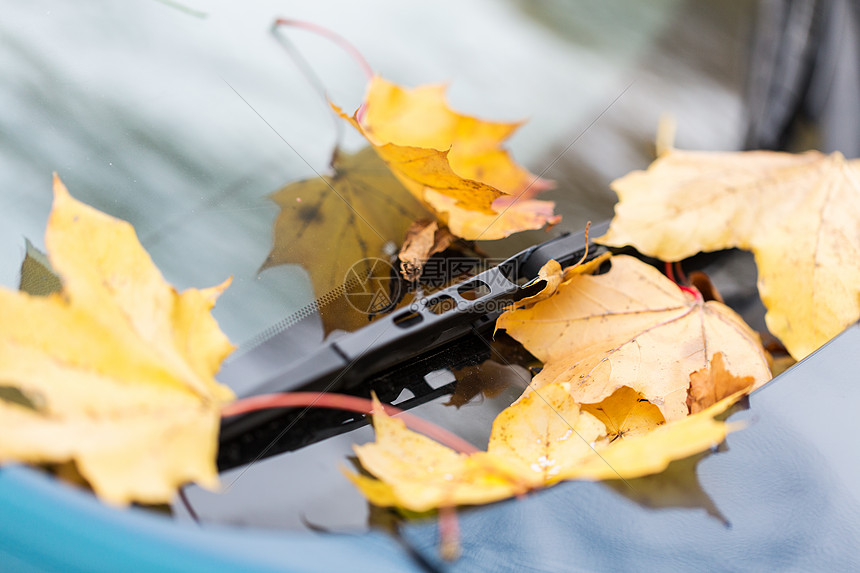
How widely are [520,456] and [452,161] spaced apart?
236mm

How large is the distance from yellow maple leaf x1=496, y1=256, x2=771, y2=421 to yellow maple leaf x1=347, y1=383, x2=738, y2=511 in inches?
1.7

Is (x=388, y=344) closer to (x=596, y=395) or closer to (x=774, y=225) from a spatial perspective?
(x=596, y=395)

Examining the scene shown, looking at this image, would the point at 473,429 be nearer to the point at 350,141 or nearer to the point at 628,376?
the point at 628,376

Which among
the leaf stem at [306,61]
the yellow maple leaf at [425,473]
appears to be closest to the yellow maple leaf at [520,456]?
the yellow maple leaf at [425,473]

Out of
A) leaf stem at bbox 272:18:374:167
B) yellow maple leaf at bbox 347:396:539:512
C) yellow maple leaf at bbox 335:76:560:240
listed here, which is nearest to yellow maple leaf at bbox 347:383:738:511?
yellow maple leaf at bbox 347:396:539:512

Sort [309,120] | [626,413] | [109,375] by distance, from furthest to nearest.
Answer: [309,120]
[626,413]
[109,375]

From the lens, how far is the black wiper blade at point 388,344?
32cm

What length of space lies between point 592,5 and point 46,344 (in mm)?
646

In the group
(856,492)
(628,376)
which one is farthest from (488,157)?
(856,492)

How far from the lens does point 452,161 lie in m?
0.47

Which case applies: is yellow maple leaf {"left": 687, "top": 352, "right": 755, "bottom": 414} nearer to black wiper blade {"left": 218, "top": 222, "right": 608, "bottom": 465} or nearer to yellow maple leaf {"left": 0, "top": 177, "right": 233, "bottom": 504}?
black wiper blade {"left": 218, "top": 222, "right": 608, "bottom": 465}

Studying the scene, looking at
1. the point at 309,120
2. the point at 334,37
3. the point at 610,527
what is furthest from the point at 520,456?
the point at 334,37

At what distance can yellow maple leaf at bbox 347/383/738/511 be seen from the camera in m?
0.29

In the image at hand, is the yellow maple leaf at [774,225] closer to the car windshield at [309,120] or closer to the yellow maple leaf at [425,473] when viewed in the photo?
the car windshield at [309,120]
